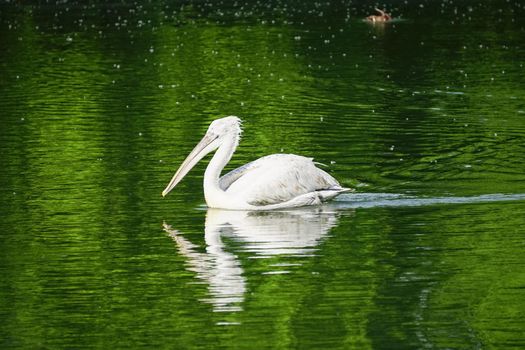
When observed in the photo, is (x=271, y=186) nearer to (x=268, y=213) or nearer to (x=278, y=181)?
(x=278, y=181)

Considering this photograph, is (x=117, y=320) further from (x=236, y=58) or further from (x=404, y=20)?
(x=404, y=20)

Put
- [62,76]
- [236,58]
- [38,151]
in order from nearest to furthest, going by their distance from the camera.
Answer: [38,151] < [62,76] < [236,58]

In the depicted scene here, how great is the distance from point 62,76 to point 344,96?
6466 millimetres

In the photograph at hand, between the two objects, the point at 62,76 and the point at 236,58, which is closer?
the point at 62,76

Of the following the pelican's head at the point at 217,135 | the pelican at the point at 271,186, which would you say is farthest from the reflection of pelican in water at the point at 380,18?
the pelican at the point at 271,186

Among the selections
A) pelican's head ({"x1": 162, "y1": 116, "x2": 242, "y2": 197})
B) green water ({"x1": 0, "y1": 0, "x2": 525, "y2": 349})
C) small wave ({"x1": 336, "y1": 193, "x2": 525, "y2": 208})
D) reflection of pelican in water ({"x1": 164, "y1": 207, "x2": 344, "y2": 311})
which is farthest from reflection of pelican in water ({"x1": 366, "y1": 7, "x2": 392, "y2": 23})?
reflection of pelican in water ({"x1": 164, "y1": 207, "x2": 344, "y2": 311})

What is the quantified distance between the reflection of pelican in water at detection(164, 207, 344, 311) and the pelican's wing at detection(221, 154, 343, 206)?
172mm

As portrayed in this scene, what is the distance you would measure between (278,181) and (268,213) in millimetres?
340

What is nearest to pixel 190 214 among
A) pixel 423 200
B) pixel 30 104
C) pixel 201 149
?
pixel 201 149

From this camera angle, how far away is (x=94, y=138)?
21172 millimetres

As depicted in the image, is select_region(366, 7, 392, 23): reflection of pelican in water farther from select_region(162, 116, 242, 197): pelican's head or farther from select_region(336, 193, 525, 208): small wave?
select_region(336, 193, 525, 208): small wave

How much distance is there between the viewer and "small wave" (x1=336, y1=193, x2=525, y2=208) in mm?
15703

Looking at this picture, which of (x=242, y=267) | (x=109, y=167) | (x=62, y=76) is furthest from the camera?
(x=62, y=76)

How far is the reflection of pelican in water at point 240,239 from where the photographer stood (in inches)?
486
